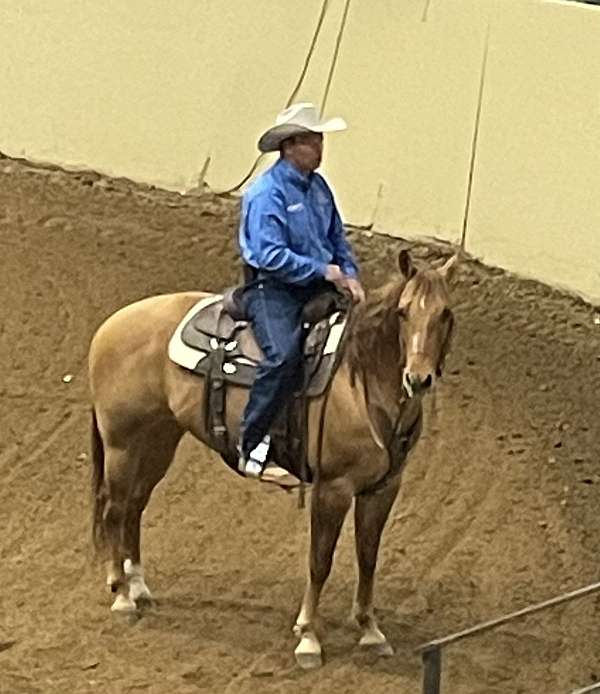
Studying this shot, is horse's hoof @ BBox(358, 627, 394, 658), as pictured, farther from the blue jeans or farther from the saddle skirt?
the saddle skirt

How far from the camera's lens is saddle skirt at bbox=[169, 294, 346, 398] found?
5.78m

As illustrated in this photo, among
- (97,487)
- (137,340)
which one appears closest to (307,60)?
(137,340)

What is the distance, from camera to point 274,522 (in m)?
7.16

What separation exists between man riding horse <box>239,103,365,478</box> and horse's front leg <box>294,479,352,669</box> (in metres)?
0.27

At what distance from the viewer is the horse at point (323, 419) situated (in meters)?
5.48

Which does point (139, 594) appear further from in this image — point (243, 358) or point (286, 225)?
point (286, 225)

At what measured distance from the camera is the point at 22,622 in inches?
245

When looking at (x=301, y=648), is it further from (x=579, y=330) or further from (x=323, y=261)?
(x=579, y=330)

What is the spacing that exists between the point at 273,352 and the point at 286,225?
1.46 ft

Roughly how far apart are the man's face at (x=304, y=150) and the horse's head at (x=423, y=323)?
0.54 metres

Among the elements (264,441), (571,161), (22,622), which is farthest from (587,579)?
(571,161)

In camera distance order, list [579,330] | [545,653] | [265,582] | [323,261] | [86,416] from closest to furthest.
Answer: [323,261] → [545,653] → [265,582] → [86,416] → [579,330]

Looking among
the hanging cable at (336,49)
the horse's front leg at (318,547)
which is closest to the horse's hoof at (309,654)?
the horse's front leg at (318,547)

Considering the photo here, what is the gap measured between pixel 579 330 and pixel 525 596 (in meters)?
3.02
